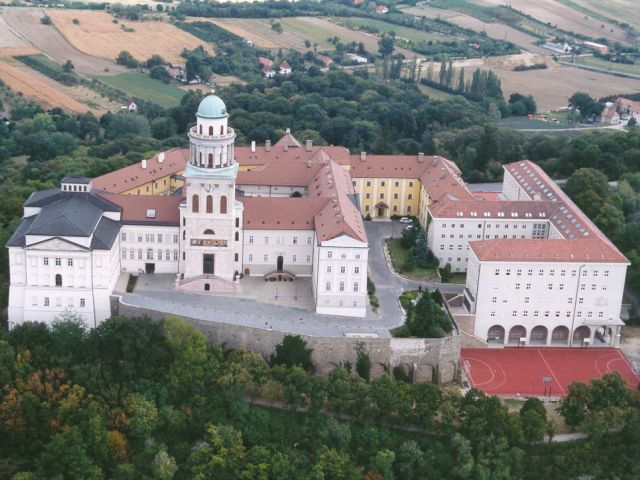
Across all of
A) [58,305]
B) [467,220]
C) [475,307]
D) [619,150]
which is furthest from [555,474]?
[619,150]

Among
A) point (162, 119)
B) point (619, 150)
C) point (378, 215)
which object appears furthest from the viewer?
point (162, 119)

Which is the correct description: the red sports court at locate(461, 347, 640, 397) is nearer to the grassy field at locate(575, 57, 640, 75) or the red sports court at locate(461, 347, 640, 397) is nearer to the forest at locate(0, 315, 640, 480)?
the forest at locate(0, 315, 640, 480)

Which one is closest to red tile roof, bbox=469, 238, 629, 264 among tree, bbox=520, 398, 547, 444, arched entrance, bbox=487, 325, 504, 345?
arched entrance, bbox=487, 325, 504, 345

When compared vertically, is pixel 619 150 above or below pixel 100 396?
above

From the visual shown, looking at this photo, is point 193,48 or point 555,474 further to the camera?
point 193,48

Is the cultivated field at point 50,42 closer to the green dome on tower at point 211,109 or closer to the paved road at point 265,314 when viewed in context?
the green dome on tower at point 211,109

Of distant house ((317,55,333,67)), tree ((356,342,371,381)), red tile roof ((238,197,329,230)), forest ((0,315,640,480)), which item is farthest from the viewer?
distant house ((317,55,333,67))

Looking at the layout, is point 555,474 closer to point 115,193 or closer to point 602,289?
point 602,289

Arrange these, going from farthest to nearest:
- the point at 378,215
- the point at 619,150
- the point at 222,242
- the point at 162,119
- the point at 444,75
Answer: the point at 444,75
the point at 162,119
the point at 619,150
the point at 378,215
the point at 222,242
